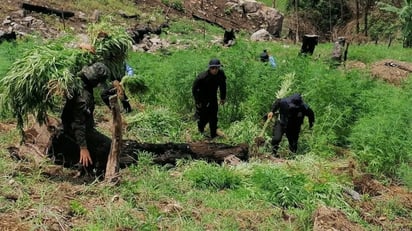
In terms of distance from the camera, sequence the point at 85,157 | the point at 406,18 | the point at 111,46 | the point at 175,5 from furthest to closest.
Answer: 1. the point at 175,5
2. the point at 406,18
3. the point at 111,46
4. the point at 85,157

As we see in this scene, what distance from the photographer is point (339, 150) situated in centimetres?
987

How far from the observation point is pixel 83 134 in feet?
22.6

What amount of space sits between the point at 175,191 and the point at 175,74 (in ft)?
17.6

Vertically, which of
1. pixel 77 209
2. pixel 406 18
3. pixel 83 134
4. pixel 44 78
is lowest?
pixel 77 209

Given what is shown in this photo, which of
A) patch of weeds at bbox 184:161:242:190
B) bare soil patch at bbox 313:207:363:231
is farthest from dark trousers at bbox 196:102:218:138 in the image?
bare soil patch at bbox 313:207:363:231

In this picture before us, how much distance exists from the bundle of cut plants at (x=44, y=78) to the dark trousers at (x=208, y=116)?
319 cm

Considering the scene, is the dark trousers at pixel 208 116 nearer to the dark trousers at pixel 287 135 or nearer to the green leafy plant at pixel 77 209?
the dark trousers at pixel 287 135

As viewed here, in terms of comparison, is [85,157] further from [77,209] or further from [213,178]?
[213,178]

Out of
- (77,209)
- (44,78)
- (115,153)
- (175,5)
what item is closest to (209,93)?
(115,153)

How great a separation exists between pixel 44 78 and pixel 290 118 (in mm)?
4203

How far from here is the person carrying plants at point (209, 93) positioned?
380 inches

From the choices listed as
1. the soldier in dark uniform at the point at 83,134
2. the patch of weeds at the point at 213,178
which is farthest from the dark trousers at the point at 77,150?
the patch of weeds at the point at 213,178

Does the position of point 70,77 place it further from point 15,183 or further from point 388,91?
point 388,91

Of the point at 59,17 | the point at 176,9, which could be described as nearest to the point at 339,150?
the point at 59,17
